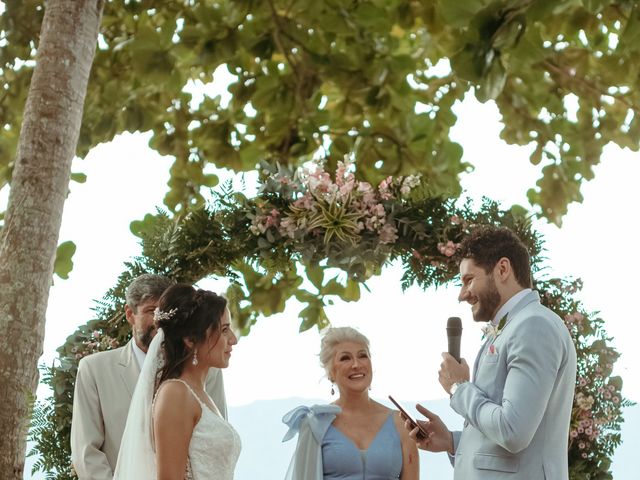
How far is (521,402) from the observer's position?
9.62ft

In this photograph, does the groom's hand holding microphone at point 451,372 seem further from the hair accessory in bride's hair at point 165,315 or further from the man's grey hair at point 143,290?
the man's grey hair at point 143,290

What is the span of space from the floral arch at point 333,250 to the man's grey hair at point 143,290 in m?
0.46

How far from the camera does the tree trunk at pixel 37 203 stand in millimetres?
4453

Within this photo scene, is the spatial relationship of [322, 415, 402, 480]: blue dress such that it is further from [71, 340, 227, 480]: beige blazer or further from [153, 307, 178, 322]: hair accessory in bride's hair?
[153, 307, 178, 322]: hair accessory in bride's hair

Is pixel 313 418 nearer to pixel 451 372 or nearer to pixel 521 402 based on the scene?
pixel 451 372

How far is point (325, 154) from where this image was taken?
25.1 feet

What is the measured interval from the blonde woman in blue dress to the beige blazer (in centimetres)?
46

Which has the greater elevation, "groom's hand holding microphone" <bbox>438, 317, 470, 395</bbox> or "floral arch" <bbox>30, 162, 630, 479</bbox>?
"floral arch" <bbox>30, 162, 630, 479</bbox>

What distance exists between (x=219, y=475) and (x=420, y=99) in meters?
5.38

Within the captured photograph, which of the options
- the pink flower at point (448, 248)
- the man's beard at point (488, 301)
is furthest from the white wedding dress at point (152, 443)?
the pink flower at point (448, 248)

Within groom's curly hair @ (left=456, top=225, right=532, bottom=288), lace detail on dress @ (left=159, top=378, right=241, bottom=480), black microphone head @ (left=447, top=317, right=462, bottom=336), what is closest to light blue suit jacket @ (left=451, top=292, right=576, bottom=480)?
groom's curly hair @ (left=456, top=225, right=532, bottom=288)

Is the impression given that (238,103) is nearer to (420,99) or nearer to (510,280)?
(420,99)

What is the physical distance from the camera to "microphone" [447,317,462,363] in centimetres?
346

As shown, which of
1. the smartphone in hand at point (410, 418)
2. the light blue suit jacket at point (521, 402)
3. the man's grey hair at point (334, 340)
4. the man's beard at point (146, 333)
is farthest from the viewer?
the man's grey hair at point (334, 340)
